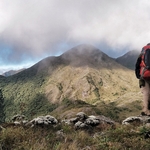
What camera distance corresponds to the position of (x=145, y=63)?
36.3 feet

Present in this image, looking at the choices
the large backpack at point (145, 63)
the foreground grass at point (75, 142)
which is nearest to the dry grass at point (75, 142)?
the foreground grass at point (75, 142)

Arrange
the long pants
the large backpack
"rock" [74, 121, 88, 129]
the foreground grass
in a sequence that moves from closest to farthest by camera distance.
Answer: the foreground grass → the large backpack → the long pants → "rock" [74, 121, 88, 129]

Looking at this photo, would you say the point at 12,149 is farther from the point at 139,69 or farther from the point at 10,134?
the point at 139,69

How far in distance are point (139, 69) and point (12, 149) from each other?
7794 millimetres

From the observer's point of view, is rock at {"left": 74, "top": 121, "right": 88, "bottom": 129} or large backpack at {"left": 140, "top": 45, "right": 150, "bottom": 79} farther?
rock at {"left": 74, "top": 121, "right": 88, "bottom": 129}

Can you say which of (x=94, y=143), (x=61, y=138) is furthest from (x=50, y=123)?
(x=94, y=143)

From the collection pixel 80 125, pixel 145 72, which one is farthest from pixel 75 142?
pixel 145 72

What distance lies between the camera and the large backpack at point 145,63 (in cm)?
1090

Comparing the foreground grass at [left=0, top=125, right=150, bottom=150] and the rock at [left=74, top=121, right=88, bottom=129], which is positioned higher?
the foreground grass at [left=0, top=125, right=150, bottom=150]

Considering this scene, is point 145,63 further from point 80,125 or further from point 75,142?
point 75,142

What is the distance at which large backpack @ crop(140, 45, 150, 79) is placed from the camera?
10904 millimetres

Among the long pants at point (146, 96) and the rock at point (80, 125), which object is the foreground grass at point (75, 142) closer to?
the rock at point (80, 125)

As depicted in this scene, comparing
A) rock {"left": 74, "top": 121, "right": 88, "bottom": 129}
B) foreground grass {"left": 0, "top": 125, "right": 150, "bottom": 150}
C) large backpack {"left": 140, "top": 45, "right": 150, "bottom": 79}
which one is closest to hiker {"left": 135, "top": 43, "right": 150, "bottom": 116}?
large backpack {"left": 140, "top": 45, "right": 150, "bottom": 79}

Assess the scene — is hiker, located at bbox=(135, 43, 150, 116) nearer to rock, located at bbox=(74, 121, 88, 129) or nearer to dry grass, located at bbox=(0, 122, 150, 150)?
rock, located at bbox=(74, 121, 88, 129)
